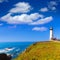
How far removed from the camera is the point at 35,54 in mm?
40188

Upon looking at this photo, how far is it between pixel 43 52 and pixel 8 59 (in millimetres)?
6766

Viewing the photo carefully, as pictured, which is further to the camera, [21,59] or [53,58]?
[21,59]

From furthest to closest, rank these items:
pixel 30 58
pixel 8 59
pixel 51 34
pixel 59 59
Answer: pixel 51 34 < pixel 8 59 < pixel 30 58 < pixel 59 59

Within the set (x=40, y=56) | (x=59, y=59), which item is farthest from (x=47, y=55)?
(x=59, y=59)

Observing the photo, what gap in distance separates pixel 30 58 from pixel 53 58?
4232 millimetres

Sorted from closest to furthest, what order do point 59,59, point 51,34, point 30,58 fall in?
point 59,59, point 30,58, point 51,34

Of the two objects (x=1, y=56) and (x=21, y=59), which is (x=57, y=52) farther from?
(x=1, y=56)

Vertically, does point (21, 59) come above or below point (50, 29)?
below

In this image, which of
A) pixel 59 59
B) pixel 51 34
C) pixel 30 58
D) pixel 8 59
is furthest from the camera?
pixel 51 34

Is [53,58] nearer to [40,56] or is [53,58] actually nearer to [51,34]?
[40,56]

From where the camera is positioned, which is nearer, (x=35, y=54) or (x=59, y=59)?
(x=59, y=59)

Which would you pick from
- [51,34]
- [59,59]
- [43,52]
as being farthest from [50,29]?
[59,59]

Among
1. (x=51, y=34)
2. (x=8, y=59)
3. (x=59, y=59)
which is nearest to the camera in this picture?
(x=59, y=59)

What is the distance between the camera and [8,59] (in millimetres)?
40844
